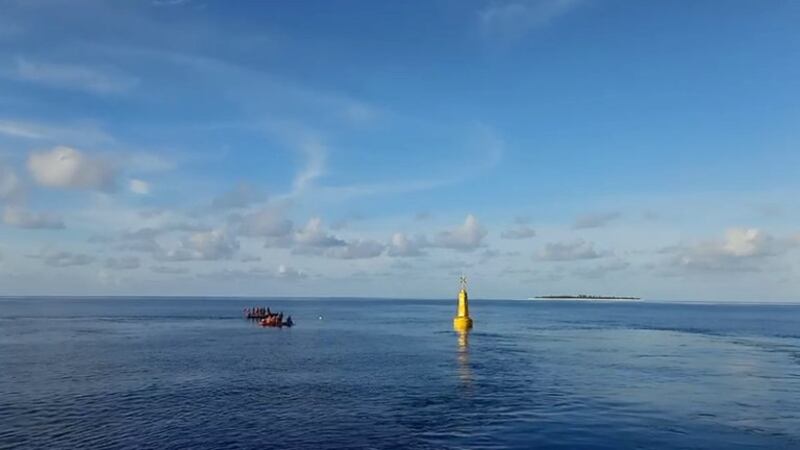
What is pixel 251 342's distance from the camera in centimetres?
10869

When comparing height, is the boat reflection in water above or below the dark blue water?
above

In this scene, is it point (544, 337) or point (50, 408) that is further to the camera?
point (544, 337)

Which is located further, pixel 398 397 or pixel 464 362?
pixel 464 362

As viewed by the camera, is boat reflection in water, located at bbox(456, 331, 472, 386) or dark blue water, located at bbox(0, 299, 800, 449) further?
boat reflection in water, located at bbox(456, 331, 472, 386)

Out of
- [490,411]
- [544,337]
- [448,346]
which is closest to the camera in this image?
[490,411]

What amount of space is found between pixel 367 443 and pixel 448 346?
6182 cm

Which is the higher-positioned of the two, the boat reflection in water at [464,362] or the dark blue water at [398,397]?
the boat reflection in water at [464,362]

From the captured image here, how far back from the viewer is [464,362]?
7625 centimetres

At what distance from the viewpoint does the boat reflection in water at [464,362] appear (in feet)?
204

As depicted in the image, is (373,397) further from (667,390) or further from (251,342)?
(251,342)

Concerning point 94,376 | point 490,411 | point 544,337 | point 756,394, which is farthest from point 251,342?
point 756,394

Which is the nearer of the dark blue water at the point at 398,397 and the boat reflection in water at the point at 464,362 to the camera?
the dark blue water at the point at 398,397

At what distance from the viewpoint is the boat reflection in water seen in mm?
62253

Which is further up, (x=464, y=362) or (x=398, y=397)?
(x=464, y=362)
